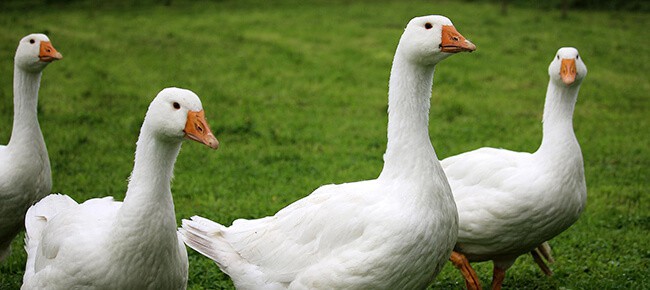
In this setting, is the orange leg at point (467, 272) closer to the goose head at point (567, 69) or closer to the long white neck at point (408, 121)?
the long white neck at point (408, 121)

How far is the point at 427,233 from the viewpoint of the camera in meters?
4.58

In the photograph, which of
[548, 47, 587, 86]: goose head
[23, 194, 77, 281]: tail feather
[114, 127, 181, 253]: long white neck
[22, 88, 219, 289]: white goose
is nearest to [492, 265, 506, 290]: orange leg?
[548, 47, 587, 86]: goose head

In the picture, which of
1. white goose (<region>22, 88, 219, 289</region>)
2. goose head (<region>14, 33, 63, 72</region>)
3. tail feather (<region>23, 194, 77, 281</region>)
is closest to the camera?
white goose (<region>22, 88, 219, 289</region>)

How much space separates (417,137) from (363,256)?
85 cm

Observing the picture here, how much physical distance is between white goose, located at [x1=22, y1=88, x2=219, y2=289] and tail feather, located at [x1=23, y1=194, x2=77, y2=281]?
656 millimetres

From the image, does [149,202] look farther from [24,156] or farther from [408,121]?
[24,156]

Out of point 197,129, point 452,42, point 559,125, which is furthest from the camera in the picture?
point 559,125

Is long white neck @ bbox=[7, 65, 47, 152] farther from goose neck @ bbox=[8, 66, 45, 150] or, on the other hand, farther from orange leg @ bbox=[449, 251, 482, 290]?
orange leg @ bbox=[449, 251, 482, 290]

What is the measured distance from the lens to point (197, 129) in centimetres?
431

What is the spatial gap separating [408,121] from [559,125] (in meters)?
1.99

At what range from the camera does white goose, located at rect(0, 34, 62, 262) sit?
598cm

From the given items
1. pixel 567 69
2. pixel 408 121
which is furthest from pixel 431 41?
pixel 567 69

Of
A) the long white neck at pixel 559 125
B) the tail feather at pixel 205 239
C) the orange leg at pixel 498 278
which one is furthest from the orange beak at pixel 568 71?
the tail feather at pixel 205 239

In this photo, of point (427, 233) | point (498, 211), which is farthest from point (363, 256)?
point (498, 211)
